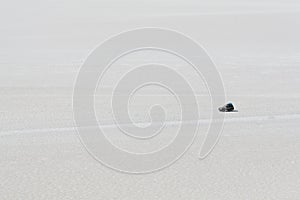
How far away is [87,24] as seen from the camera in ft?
54.2

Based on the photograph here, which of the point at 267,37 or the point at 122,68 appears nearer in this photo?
the point at 122,68

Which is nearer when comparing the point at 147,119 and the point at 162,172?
the point at 162,172

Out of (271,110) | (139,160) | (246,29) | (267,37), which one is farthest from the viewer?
(246,29)

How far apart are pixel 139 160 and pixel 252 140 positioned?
1258 millimetres

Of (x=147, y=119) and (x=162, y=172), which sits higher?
(x=162, y=172)

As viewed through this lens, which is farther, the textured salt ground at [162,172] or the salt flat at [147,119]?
the salt flat at [147,119]

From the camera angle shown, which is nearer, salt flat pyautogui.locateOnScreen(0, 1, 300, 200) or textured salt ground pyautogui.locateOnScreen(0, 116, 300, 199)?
textured salt ground pyautogui.locateOnScreen(0, 116, 300, 199)

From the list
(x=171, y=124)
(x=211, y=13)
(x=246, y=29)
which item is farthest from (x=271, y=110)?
(x=211, y=13)

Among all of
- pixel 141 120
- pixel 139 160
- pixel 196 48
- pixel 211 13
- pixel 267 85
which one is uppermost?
pixel 139 160

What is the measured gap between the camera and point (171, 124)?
7.45 metres

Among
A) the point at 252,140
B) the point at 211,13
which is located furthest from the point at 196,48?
the point at 252,140

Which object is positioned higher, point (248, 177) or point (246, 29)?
point (248, 177)

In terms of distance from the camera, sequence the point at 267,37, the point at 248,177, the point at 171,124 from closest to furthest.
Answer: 1. the point at 248,177
2. the point at 171,124
3. the point at 267,37

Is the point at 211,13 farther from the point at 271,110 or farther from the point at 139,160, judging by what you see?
the point at 139,160
